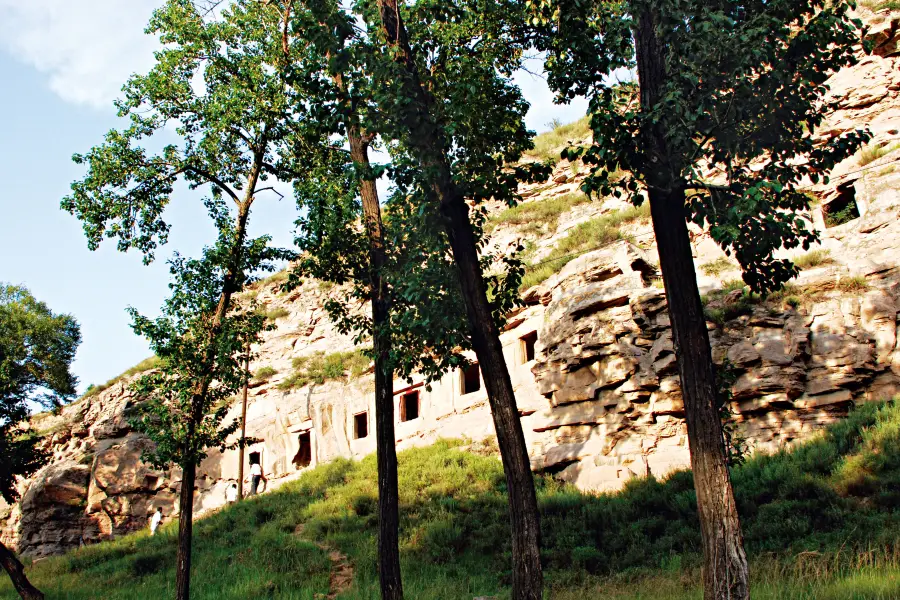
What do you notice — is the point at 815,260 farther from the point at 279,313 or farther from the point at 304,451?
the point at 279,313

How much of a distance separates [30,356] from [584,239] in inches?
1040

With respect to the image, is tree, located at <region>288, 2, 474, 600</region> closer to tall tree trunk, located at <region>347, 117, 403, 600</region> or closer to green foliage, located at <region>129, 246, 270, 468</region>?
tall tree trunk, located at <region>347, 117, 403, 600</region>

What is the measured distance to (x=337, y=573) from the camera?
16781mm

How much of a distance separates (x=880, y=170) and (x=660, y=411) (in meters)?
9.69

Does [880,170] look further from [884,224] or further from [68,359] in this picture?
[68,359]

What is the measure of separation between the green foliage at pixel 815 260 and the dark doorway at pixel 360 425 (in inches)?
707

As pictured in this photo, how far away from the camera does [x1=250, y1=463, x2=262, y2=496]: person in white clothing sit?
29234 millimetres

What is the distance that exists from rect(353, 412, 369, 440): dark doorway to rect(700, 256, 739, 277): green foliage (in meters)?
15.3

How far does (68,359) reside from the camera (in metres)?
34.1

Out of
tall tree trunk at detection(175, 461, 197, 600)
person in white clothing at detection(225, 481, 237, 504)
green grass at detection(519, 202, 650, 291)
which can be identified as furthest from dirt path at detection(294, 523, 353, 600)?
person in white clothing at detection(225, 481, 237, 504)

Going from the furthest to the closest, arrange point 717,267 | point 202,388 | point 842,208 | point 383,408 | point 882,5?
point 882,5
point 717,267
point 842,208
point 202,388
point 383,408

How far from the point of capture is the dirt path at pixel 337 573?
1556cm

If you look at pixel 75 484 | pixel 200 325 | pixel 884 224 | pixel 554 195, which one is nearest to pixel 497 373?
pixel 200 325

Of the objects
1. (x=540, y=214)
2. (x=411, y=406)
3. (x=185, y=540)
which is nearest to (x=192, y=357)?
(x=185, y=540)
